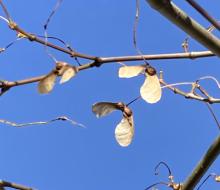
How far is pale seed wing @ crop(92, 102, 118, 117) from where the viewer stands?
1.38 metres

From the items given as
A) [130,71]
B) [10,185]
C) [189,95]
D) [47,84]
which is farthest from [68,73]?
[189,95]

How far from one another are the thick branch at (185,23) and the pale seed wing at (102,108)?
0.31 metres

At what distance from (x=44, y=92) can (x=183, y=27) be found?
0.40 m

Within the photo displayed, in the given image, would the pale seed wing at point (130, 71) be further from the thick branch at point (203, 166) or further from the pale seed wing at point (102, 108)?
the thick branch at point (203, 166)

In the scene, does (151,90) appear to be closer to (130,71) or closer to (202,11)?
(130,71)

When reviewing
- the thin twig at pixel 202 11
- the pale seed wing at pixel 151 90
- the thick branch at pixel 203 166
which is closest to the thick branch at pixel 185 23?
the thin twig at pixel 202 11

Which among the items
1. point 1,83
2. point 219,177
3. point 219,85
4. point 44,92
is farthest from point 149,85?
point 219,177

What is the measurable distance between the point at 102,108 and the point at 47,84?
0.62ft

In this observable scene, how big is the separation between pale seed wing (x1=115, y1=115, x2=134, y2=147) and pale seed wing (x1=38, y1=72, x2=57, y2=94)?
0.24 meters

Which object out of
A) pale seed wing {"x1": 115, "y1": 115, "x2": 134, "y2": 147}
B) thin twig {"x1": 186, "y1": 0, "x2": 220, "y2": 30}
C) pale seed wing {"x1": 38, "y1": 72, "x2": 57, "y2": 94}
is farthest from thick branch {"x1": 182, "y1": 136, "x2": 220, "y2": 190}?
pale seed wing {"x1": 38, "y1": 72, "x2": 57, "y2": 94}

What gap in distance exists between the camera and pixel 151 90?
131cm

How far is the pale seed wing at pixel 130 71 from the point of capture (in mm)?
1294

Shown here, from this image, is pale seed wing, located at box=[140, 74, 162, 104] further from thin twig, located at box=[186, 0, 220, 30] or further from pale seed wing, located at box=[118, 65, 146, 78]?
thin twig, located at box=[186, 0, 220, 30]

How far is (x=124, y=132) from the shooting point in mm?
1386
